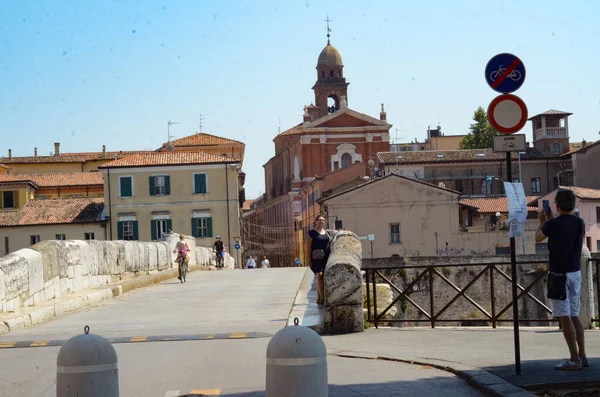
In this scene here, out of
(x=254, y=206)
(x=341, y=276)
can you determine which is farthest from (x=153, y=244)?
(x=254, y=206)

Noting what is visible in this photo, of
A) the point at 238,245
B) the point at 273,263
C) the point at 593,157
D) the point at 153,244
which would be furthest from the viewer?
the point at 273,263

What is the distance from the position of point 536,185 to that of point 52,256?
8031cm

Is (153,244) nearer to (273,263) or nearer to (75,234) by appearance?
(75,234)

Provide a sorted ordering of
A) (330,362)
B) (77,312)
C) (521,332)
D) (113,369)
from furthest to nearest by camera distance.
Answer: (77,312), (521,332), (330,362), (113,369)

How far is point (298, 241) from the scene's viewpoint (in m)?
110

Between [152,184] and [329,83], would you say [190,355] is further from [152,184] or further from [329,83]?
[329,83]

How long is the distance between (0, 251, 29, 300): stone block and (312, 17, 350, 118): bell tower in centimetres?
Answer: 10673

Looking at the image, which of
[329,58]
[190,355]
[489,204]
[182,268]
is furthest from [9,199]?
[190,355]

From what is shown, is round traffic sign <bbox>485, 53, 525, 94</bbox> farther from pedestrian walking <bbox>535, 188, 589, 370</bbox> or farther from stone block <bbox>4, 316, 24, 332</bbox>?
stone block <bbox>4, 316, 24, 332</bbox>

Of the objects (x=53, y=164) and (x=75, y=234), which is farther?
(x=53, y=164)

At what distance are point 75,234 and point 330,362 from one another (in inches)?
2630

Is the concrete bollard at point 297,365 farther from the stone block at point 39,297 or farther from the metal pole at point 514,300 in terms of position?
the stone block at point 39,297

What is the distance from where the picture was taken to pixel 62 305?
19234 mm

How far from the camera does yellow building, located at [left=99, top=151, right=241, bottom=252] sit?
7625cm
